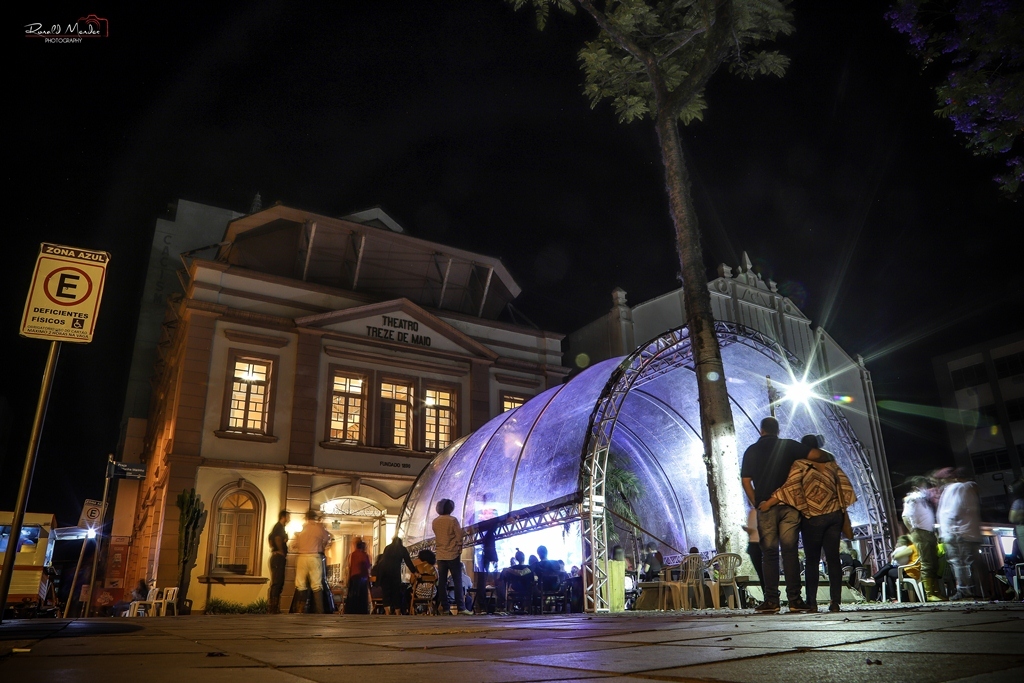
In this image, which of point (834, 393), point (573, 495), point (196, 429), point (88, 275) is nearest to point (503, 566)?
point (573, 495)

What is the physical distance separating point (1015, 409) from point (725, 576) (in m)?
41.2

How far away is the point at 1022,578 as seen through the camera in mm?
9945

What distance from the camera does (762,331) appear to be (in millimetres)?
26609

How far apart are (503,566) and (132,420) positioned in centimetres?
1923

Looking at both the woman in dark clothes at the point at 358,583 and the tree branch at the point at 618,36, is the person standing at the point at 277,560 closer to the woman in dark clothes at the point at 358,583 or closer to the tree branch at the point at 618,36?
the woman in dark clothes at the point at 358,583

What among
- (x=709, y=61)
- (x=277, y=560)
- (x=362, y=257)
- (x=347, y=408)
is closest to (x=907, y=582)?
(x=709, y=61)

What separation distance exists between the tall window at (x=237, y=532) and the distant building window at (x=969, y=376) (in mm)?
43598

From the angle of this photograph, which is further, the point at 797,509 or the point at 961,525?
the point at 961,525

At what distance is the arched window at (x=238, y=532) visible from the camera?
1811 cm

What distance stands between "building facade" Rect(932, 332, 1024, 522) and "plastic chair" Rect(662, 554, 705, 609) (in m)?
37.2

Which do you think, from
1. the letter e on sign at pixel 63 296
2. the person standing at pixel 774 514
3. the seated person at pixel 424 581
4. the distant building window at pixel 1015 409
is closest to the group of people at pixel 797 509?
the person standing at pixel 774 514

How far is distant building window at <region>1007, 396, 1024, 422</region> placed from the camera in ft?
135

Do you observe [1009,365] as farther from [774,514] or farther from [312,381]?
[774,514]

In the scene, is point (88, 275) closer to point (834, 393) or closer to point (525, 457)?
→ point (525, 457)
